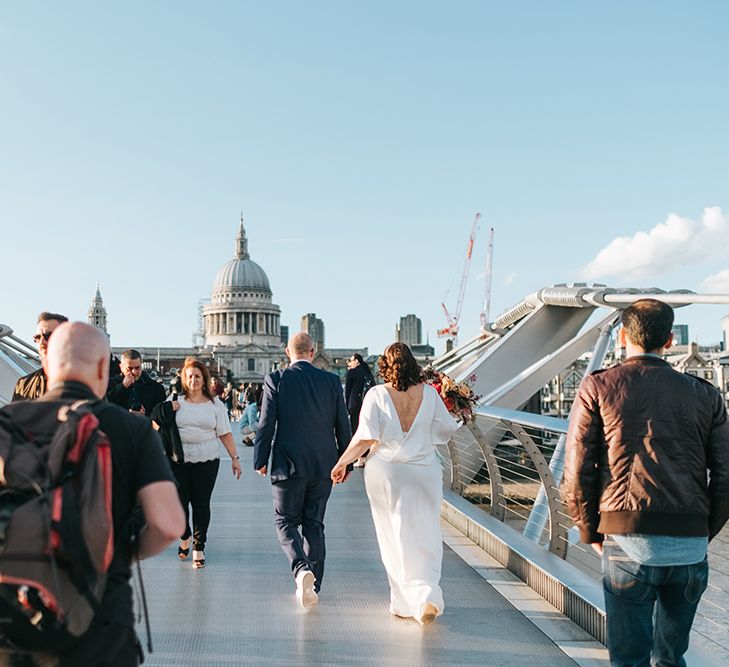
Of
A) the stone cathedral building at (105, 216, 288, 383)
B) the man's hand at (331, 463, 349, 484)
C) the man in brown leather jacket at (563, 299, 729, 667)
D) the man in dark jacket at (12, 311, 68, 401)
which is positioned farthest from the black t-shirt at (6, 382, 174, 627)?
the stone cathedral building at (105, 216, 288, 383)

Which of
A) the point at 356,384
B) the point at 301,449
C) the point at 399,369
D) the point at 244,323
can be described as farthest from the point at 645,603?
the point at 244,323

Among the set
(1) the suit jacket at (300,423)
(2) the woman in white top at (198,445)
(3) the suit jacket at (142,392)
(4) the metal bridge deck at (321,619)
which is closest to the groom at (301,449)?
(1) the suit jacket at (300,423)

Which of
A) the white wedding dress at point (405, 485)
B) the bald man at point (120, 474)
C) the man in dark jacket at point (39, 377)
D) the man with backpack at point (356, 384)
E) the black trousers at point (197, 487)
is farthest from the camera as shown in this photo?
the man with backpack at point (356, 384)

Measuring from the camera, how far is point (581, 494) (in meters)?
3.62

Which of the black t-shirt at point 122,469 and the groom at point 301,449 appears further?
A: the groom at point 301,449

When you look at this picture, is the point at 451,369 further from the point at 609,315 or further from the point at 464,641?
the point at 464,641

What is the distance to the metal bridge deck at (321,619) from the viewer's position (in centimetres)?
487

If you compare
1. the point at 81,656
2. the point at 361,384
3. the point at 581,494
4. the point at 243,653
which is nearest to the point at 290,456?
the point at 243,653

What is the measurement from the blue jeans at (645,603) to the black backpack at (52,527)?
1.89 meters

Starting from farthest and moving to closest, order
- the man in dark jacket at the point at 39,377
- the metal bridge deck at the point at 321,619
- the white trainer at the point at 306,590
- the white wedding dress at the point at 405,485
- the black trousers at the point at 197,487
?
1. the black trousers at the point at 197,487
2. the white trainer at the point at 306,590
3. the white wedding dress at the point at 405,485
4. the man in dark jacket at the point at 39,377
5. the metal bridge deck at the point at 321,619

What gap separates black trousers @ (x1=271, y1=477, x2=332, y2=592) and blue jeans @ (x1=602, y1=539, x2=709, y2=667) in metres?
2.87

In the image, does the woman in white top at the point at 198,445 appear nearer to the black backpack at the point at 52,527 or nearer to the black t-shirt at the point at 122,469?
the black t-shirt at the point at 122,469

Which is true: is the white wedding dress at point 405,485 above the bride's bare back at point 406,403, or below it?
below

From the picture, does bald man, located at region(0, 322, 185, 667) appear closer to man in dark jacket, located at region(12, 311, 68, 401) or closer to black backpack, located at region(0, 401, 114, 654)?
black backpack, located at region(0, 401, 114, 654)
